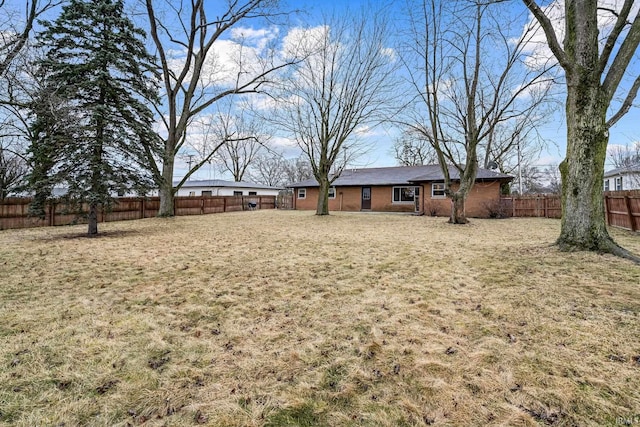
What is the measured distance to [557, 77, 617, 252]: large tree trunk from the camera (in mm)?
5461

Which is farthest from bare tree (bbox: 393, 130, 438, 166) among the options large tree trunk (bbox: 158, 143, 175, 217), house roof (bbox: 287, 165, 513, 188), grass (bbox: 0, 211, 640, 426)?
grass (bbox: 0, 211, 640, 426)

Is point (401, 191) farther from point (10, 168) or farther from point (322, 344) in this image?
point (10, 168)

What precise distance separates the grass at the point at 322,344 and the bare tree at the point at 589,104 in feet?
2.25

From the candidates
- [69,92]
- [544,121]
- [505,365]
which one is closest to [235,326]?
[505,365]

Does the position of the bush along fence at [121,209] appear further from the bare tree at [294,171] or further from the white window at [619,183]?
the white window at [619,183]

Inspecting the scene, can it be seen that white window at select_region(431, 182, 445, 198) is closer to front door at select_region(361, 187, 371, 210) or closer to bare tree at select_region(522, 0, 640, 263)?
front door at select_region(361, 187, 371, 210)

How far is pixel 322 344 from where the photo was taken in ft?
8.62

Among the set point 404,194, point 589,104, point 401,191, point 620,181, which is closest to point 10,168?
point 589,104

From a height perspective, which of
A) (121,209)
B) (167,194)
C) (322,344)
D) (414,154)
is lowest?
(322,344)

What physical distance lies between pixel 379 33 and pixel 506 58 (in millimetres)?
6335

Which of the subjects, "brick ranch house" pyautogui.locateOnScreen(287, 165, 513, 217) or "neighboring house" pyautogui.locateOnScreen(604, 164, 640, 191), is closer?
"brick ranch house" pyautogui.locateOnScreen(287, 165, 513, 217)

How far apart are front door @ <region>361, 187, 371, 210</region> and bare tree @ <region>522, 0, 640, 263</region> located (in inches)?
758

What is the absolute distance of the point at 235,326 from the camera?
2.99m

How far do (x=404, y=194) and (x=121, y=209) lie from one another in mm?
18423
